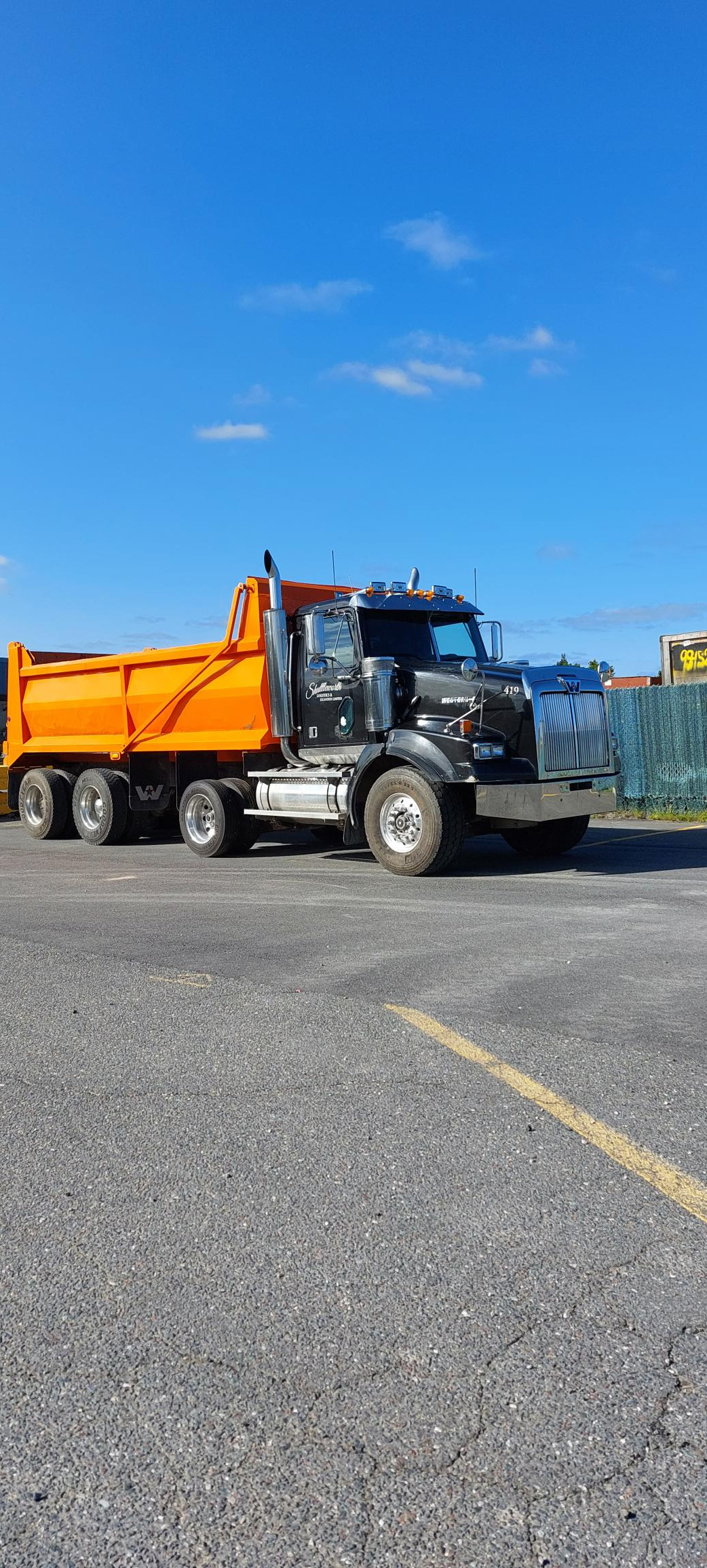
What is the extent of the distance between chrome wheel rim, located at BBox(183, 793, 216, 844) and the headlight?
401 centimetres

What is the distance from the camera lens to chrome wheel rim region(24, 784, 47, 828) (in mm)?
17252

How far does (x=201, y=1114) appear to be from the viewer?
4527 millimetres

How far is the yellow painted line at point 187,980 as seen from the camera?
22.6 feet

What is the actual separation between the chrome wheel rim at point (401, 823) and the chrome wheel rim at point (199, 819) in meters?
2.95

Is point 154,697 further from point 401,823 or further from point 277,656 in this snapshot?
point 401,823

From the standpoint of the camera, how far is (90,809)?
1644cm

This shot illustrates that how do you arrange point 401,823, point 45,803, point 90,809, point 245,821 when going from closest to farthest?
point 401,823
point 245,821
point 90,809
point 45,803

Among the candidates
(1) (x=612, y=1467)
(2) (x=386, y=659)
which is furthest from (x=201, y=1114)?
(2) (x=386, y=659)

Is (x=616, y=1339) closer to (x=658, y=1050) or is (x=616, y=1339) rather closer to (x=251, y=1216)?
(x=251, y=1216)

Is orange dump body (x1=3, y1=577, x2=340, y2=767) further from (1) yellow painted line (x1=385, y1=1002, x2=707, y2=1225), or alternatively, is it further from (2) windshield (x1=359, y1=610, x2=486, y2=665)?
(1) yellow painted line (x1=385, y1=1002, x2=707, y2=1225)

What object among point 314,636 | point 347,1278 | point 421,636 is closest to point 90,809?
point 314,636

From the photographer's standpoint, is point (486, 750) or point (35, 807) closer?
point (486, 750)

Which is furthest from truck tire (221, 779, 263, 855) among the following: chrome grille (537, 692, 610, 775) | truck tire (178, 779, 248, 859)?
chrome grille (537, 692, 610, 775)

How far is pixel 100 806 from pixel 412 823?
621 cm
